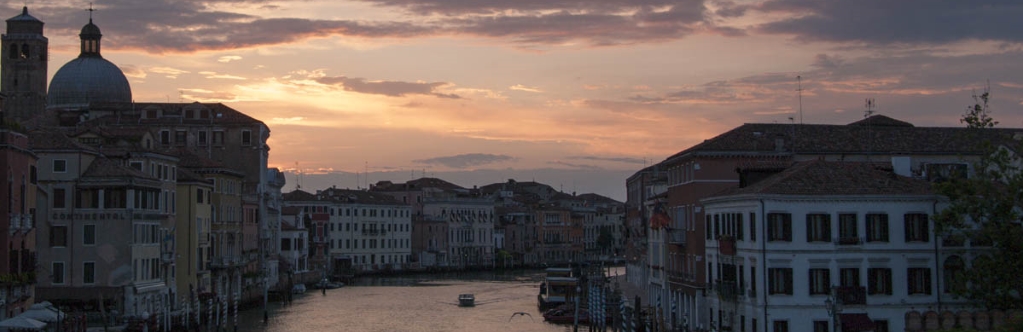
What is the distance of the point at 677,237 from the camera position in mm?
38438

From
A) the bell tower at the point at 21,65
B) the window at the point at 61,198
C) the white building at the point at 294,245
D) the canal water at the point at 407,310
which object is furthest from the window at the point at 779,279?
the bell tower at the point at 21,65

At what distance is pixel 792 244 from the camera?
1139 inches

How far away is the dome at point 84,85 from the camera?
7000 centimetres

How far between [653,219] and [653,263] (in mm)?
4859

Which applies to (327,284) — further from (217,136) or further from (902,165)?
(902,165)

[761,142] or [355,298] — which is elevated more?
[761,142]

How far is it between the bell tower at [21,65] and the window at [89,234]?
37988 millimetres

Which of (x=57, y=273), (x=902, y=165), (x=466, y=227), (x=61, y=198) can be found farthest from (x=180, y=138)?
(x=466, y=227)

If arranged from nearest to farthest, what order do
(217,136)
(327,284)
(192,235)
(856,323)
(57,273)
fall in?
1. (856,323)
2. (57,273)
3. (192,235)
4. (217,136)
5. (327,284)

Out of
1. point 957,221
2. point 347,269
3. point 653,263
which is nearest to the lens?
point 957,221

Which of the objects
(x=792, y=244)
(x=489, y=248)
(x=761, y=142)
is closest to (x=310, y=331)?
(x=761, y=142)

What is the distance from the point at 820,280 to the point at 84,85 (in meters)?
51.4

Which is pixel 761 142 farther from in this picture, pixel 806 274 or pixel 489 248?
pixel 489 248

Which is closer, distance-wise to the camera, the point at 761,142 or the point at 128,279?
the point at 761,142
